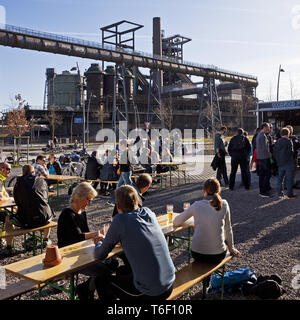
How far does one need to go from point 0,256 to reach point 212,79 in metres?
44.0

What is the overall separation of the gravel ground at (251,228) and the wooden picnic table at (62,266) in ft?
3.13

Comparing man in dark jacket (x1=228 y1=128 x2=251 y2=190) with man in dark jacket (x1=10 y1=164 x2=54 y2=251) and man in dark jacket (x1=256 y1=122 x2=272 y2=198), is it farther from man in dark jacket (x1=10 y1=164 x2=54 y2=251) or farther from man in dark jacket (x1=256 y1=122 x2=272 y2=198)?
man in dark jacket (x1=10 y1=164 x2=54 y2=251)

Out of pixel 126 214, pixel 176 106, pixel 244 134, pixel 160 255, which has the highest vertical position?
pixel 176 106

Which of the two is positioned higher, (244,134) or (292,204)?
(244,134)

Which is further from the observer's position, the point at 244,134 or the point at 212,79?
the point at 212,79

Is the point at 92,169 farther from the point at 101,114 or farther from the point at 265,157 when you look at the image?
the point at 101,114

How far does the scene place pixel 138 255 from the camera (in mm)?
2947

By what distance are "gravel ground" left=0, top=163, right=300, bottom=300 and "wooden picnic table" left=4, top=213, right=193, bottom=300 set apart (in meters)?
0.96

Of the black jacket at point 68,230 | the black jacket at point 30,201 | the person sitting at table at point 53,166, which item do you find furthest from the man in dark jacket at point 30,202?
the person sitting at table at point 53,166

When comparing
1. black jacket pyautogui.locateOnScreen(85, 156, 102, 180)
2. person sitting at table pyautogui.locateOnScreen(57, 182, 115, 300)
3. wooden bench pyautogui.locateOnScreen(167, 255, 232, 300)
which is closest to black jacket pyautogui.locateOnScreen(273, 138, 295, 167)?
black jacket pyautogui.locateOnScreen(85, 156, 102, 180)

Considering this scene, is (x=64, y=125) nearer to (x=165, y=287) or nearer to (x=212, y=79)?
(x=212, y=79)

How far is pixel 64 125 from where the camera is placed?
60000mm

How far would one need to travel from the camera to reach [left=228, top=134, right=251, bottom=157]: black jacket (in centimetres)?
1046
